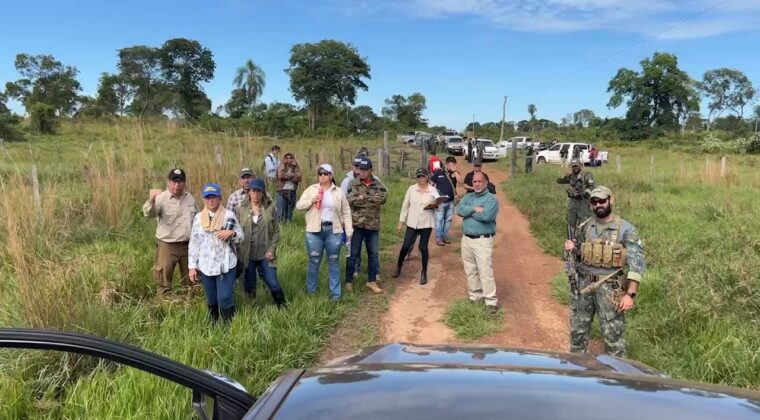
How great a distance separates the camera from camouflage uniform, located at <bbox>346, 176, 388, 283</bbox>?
6914 millimetres

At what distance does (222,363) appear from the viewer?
4.18 metres

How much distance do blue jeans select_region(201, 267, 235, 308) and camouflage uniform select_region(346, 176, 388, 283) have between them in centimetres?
208

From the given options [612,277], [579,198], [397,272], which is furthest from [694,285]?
[397,272]

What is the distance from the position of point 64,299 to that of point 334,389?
347cm

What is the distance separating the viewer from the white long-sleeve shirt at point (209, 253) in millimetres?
5020

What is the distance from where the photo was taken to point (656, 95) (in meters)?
51.2

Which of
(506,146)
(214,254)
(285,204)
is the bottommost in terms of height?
(285,204)

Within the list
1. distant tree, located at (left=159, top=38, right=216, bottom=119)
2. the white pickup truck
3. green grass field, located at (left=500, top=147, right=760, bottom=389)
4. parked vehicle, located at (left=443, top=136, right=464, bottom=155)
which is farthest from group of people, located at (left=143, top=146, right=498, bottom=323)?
distant tree, located at (left=159, top=38, right=216, bottom=119)

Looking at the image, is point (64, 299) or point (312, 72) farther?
point (312, 72)

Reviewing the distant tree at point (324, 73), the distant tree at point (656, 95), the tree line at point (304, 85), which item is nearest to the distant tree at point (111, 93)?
the tree line at point (304, 85)

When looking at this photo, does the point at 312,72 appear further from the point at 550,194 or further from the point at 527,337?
the point at 527,337

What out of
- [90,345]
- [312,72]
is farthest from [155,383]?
[312,72]

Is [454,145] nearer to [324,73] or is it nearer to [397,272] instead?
[324,73]

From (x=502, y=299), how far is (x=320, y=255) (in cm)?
234
